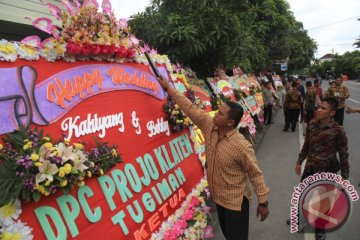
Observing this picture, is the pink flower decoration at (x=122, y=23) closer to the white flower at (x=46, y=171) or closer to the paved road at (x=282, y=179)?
the white flower at (x=46, y=171)

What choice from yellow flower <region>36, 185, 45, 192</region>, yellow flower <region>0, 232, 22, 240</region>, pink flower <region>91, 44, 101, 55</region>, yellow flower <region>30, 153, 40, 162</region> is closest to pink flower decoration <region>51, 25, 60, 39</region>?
pink flower <region>91, 44, 101, 55</region>

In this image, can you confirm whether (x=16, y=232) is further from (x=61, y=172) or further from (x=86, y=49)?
(x=86, y=49)

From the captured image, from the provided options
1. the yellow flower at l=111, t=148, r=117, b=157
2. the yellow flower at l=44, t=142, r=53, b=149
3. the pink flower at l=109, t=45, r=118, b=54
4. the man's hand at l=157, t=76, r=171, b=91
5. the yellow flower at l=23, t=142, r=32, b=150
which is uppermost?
the pink flower at l=109, t=45, r=118, b=54

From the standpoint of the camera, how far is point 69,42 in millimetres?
2814

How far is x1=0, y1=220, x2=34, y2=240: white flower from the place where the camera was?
194cm

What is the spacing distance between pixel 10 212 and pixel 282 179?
215 inches

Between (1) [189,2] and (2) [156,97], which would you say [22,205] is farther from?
(1) [189,2]

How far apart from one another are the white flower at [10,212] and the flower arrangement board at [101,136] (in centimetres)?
4

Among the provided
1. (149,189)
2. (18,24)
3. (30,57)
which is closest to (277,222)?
(149,189)

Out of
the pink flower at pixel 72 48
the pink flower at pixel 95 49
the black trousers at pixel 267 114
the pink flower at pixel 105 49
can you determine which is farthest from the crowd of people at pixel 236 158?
the black trousers at pixel 267 114

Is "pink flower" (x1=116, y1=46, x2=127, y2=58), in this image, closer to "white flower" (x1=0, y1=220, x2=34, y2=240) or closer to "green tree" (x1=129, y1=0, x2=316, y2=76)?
"white flower" (x1=0, y1=220, x2=34, y2=240)

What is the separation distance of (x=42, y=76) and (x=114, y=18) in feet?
3.63

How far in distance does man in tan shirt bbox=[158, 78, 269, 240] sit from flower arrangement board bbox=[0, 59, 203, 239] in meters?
0.55

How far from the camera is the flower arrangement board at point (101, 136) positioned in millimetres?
2284
